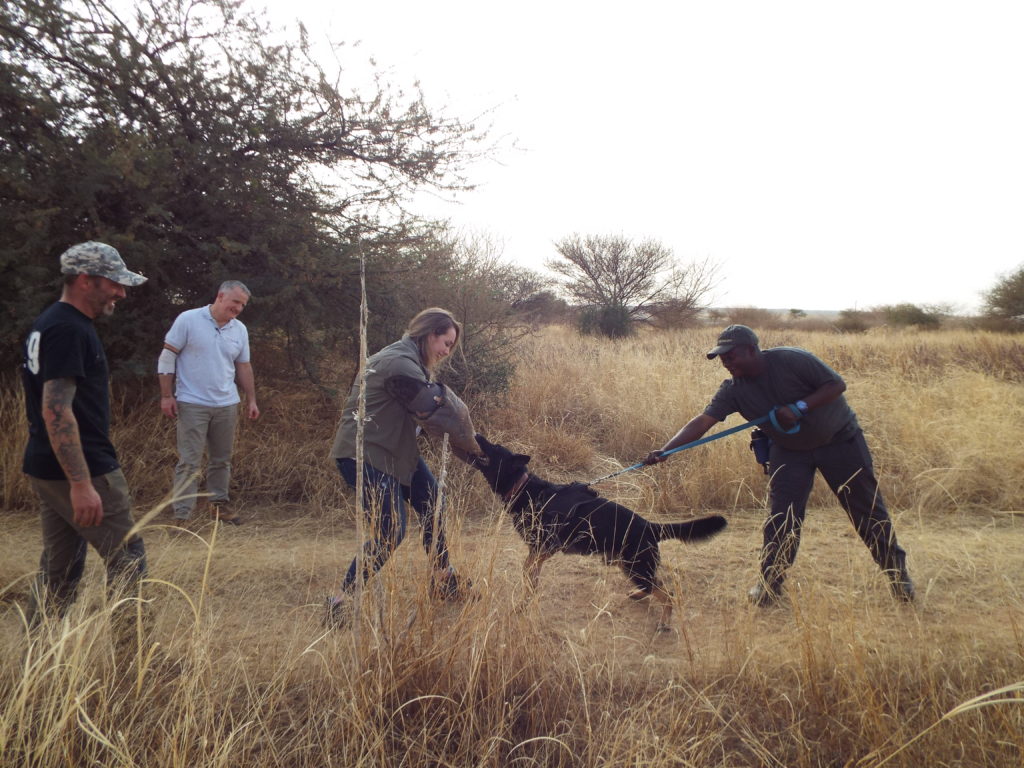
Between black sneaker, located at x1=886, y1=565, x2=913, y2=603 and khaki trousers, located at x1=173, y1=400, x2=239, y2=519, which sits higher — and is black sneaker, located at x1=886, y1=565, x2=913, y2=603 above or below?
below

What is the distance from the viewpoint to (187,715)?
64.8 inches

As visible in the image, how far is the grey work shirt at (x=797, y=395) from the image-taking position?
10.2ft

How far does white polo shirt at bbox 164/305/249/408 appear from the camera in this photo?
13.5 feet

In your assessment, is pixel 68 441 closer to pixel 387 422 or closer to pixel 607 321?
pixel 387 422

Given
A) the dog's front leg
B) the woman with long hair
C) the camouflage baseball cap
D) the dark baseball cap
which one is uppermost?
the camouflage baseball cap

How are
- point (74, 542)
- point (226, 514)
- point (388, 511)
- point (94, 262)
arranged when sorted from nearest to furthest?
point (94, 262)
point (74, 542)
point (388, 511)
point (226, 514)

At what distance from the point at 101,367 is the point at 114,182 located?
145 inches

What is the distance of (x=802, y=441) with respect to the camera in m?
3.15

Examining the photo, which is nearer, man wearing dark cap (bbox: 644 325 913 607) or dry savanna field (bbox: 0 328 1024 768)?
dry savanna field (bbox: 0 328 1024 768)

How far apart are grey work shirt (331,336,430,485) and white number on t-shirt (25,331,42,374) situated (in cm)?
123

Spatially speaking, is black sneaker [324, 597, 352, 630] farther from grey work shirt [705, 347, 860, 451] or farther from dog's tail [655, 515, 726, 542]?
grey work shirt [705, 347, 860, 451]

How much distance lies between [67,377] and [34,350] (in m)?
0.17

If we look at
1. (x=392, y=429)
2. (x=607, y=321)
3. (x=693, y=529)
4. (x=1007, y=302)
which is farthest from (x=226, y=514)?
(x=1007, y=302)

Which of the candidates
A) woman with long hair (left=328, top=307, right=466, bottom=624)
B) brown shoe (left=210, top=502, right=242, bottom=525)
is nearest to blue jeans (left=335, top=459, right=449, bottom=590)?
woman with long hair (left=328, top=307, right=466, bottom=624)
